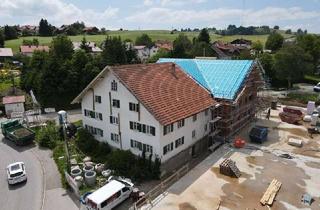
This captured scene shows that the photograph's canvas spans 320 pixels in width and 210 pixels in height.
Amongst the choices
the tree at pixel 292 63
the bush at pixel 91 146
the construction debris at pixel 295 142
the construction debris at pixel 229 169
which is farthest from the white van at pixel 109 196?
the tree at pixel 292 63

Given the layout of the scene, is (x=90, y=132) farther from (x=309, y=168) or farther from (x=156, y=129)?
(x=309, y=168)

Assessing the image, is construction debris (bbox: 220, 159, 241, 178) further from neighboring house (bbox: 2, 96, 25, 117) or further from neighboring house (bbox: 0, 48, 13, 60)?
neighboring house (bbox: 0, 48, 13, 60)

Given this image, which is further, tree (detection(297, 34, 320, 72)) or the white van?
tree (detection(297, 34, 320, 72))

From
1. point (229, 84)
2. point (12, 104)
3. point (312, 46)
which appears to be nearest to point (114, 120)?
point (229, 84)

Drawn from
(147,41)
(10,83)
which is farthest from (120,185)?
(147,41)

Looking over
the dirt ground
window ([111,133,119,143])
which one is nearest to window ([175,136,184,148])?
the dirt ground

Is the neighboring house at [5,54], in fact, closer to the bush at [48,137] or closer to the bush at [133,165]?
the bush at [48,137]
